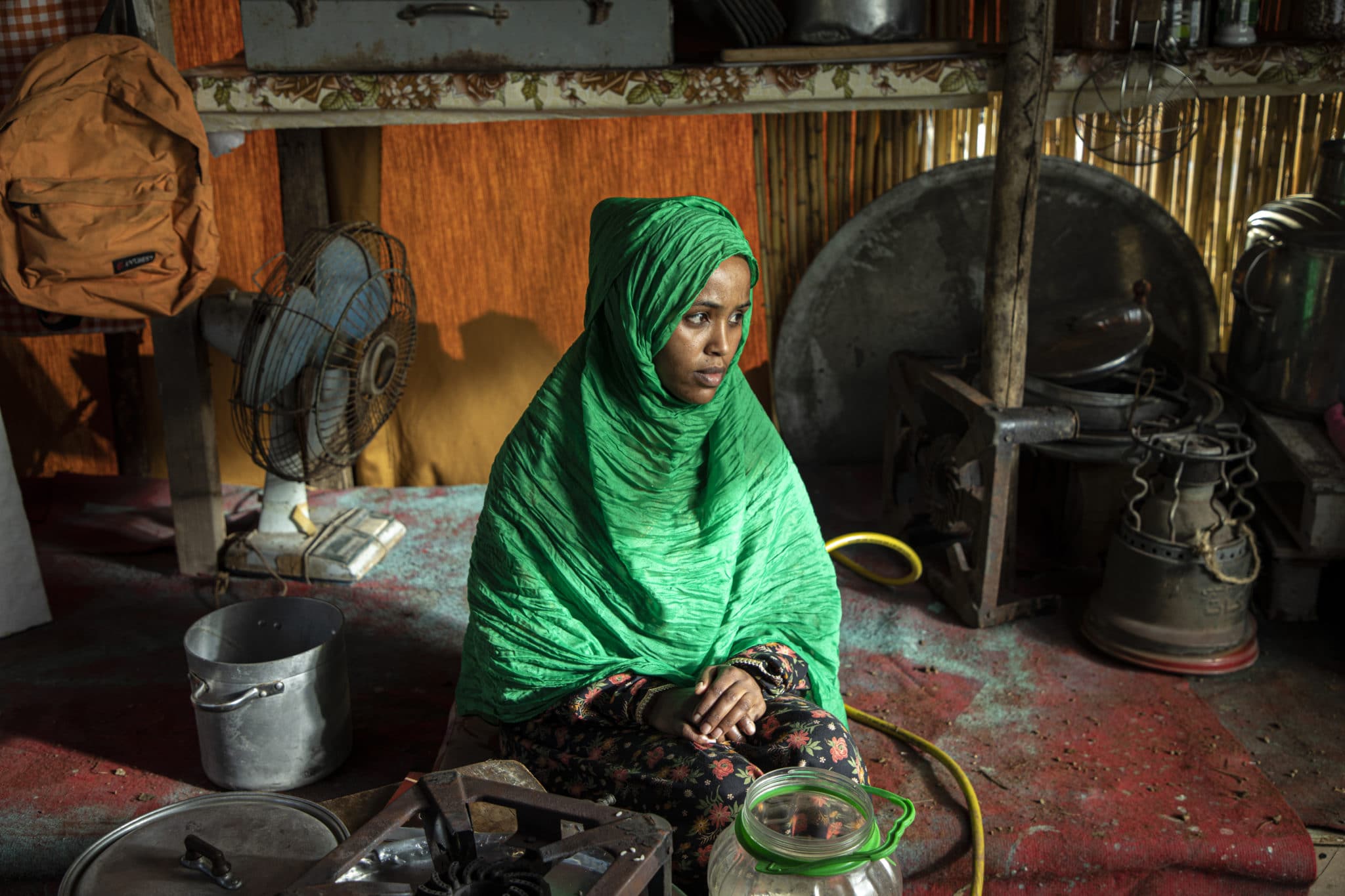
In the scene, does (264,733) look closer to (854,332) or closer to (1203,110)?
(854,332)

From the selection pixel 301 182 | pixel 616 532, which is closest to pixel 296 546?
pixel 301 182

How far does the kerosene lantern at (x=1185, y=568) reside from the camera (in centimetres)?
338

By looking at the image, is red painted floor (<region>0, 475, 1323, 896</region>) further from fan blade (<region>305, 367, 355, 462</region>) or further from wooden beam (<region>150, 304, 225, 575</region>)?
fan blade (<region>305, 367, 355, 462</region>)

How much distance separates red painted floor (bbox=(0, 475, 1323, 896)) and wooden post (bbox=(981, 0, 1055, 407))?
883mm

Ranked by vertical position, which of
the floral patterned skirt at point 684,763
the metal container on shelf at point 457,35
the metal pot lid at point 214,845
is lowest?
the floral patterned skirt at point 684,763

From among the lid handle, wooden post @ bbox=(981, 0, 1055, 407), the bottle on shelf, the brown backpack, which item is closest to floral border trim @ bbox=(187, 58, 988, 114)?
wooden post @ bbox=(981, 0, 1055, 407)

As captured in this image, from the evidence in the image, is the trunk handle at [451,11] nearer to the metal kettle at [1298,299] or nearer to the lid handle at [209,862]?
the lid handle at [209,862]

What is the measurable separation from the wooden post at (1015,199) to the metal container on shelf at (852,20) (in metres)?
0.32

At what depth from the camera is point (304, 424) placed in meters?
3.58

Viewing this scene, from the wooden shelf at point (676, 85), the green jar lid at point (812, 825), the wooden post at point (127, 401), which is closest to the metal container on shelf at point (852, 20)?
the wooden shelf at point (676, 85)

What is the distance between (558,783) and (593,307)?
1014 millimetres

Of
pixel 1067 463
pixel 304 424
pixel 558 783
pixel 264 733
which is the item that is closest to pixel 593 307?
pixel 558 783

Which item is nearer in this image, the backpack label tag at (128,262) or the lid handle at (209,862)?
the lid handle at (209,862)

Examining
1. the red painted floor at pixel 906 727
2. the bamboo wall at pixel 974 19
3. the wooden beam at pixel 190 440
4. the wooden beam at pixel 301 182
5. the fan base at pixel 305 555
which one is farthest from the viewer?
the wooden beam at pixel 301 182
